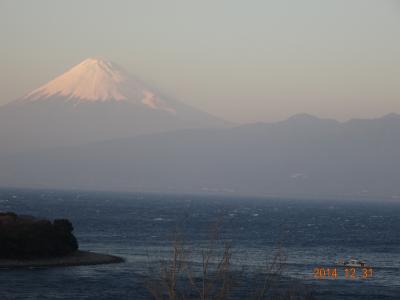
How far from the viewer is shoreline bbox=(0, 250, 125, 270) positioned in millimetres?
72512

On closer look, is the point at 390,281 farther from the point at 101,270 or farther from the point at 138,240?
the point at 138,240

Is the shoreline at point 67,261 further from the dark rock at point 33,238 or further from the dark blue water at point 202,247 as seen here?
the dark blue water at point 202,247

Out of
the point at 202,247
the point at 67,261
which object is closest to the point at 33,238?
the point at 67,261

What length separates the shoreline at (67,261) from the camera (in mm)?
72512

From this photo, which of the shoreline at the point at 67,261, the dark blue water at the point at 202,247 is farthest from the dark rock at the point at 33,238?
the dark blue water at the point at 202,247

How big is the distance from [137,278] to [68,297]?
32.5 feet

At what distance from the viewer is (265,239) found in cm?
10762

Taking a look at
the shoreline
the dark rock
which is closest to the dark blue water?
the shoreline

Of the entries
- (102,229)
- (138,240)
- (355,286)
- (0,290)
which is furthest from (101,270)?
(102,229)

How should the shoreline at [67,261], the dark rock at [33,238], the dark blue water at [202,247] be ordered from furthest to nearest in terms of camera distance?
the dark rock at [33,238] < the shoreline at [67,261] < the dark blue water at [202,247]

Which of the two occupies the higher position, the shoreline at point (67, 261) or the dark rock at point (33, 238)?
the dark rock at point (33, 238)

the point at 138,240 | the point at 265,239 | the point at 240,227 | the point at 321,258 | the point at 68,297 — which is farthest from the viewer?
the point at 240,227

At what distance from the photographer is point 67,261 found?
75812 mm

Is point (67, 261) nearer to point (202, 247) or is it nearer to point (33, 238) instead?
point (33, 238)
